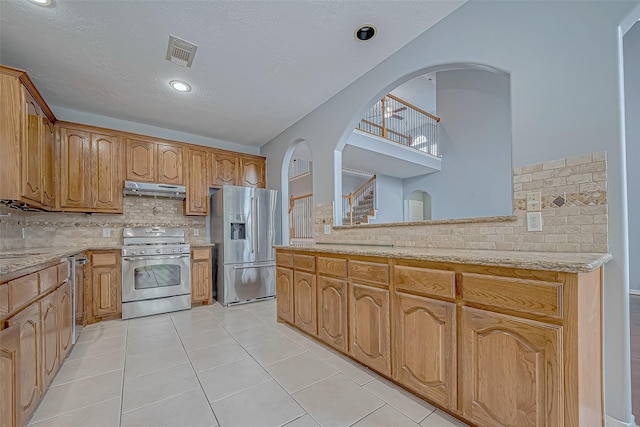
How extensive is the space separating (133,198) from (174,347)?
2.43 metres

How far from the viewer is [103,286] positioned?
3199mm

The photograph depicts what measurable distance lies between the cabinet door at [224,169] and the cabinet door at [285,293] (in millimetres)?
1978

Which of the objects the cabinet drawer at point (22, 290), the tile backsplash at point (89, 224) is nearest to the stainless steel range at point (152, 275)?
the tile backsplash at point (89, 224)

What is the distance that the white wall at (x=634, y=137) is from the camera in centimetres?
384

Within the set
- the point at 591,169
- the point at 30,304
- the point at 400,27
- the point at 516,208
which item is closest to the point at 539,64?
the point at 591,169

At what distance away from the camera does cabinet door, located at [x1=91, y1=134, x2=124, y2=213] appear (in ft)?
11.2

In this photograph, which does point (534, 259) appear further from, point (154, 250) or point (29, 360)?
point (154, 250)

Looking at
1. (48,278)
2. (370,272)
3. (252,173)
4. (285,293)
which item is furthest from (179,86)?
(370,272)

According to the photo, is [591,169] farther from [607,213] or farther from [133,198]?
[133,198]

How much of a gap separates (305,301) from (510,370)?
67.8 inches

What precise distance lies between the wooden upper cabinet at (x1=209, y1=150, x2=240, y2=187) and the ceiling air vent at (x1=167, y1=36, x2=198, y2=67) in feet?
5.98

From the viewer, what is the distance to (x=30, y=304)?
151 centimetres

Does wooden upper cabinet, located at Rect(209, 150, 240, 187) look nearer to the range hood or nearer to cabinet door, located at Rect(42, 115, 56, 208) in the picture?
the range hood

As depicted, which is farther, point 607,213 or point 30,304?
point 30,304
